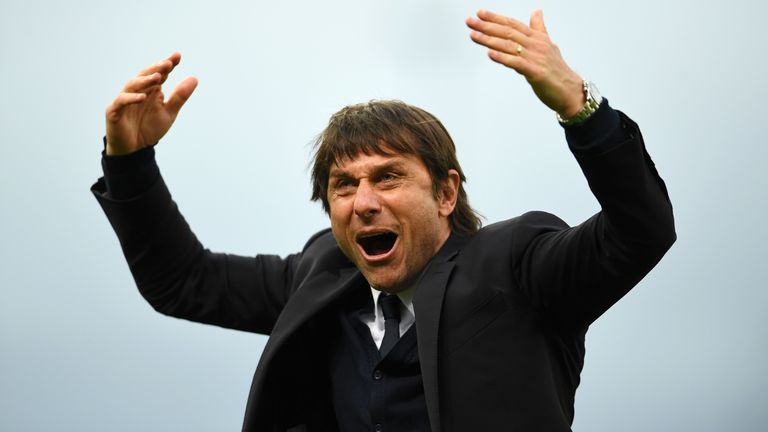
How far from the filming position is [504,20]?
2.09 m

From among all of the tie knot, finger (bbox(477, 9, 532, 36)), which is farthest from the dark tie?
finger (bbox(477, 9, 532, 36))

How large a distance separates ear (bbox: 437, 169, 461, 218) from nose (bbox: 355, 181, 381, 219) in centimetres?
23

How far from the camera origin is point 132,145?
271 centimetres

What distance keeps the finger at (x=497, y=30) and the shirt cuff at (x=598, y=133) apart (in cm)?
23

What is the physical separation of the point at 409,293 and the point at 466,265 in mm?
245

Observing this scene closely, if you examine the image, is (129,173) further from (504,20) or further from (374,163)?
(504,20)

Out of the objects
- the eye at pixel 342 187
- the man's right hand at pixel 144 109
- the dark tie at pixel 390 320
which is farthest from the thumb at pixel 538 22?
the man's right hand at pixel 144 109

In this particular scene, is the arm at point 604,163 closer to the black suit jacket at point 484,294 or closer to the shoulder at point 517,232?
the black suit jacket at point 484,294

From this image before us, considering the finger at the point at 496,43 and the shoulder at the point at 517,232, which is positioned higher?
the finger at the point at 496,43

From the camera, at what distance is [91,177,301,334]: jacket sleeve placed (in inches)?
111

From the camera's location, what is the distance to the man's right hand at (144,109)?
2.54m

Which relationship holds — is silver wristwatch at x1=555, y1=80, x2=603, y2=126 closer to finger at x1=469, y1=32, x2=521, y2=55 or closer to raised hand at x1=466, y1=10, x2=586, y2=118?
raised hand at x1=466, y1=10, x2=586, y2=118

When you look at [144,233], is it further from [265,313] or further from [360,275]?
[360,275]

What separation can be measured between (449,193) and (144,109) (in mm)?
899
